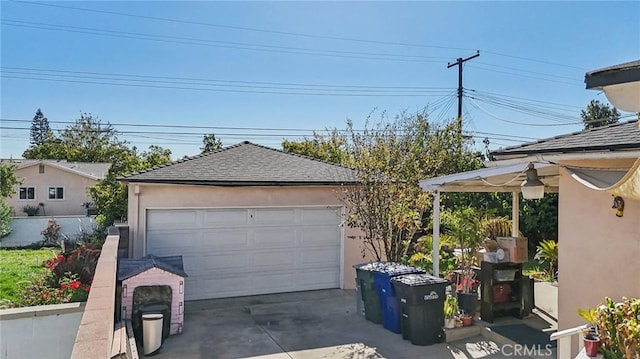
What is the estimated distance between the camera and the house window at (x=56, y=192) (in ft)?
118

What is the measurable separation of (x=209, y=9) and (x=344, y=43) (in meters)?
7.11

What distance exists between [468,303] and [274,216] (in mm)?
5427

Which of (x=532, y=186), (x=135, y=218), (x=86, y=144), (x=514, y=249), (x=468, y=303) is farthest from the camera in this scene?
(x=86, y=144)

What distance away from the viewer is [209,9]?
44.0ft

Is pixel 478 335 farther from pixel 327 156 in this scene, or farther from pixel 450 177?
pixel 327 156

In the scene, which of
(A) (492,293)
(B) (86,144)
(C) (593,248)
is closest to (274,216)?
(A) (492,293)

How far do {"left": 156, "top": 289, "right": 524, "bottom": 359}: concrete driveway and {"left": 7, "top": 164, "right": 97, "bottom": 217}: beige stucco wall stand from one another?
1155 inches

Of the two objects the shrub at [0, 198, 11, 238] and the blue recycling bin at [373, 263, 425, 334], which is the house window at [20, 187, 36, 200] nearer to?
the shrub at [0, 198, 11, 238]

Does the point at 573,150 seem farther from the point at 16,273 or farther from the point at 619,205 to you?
the point at 16,273

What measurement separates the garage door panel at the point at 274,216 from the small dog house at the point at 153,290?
10.9ft

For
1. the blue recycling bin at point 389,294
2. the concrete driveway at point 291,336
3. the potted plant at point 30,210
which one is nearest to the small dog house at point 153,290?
the concrete driveway at point 291,336

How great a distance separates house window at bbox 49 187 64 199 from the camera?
118 ft

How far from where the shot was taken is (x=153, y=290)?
8734 mm

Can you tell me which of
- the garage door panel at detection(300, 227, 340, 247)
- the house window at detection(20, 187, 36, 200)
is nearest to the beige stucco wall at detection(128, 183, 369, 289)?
the garage door panel at detection(300, 227, 340, 247)
